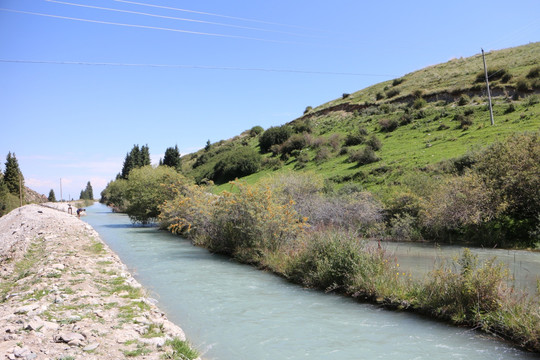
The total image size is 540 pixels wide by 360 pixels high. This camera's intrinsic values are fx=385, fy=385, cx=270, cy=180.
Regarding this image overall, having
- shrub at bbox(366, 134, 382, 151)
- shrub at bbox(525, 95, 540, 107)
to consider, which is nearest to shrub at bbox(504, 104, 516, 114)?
shrub at bbox(525, 95, 540, 107)

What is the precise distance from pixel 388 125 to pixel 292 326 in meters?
39.9

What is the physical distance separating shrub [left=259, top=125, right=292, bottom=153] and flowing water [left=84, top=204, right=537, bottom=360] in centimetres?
4526

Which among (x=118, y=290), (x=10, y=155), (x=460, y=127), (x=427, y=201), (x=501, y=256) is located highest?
(x=10, y=155)

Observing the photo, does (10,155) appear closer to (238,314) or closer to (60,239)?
(60,239)

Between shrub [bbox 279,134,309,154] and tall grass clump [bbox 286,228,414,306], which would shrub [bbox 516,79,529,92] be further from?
tall grass clump [bbox 286,228,414,306]

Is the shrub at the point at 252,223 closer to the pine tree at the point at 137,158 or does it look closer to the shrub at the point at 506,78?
the shrub at the point at 506,78

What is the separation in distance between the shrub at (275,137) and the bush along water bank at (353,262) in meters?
33.8

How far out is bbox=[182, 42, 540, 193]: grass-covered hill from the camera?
31.5m

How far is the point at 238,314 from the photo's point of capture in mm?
10031

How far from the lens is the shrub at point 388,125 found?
44.8m

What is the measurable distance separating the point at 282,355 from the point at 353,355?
4.38 ft

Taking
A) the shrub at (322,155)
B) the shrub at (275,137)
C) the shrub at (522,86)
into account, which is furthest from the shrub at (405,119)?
the shrub at (275,137)

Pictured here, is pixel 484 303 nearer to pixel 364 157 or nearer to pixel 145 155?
pixel 364 157

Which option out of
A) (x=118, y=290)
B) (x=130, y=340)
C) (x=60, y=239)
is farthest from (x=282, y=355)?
(x=60, y=239)
